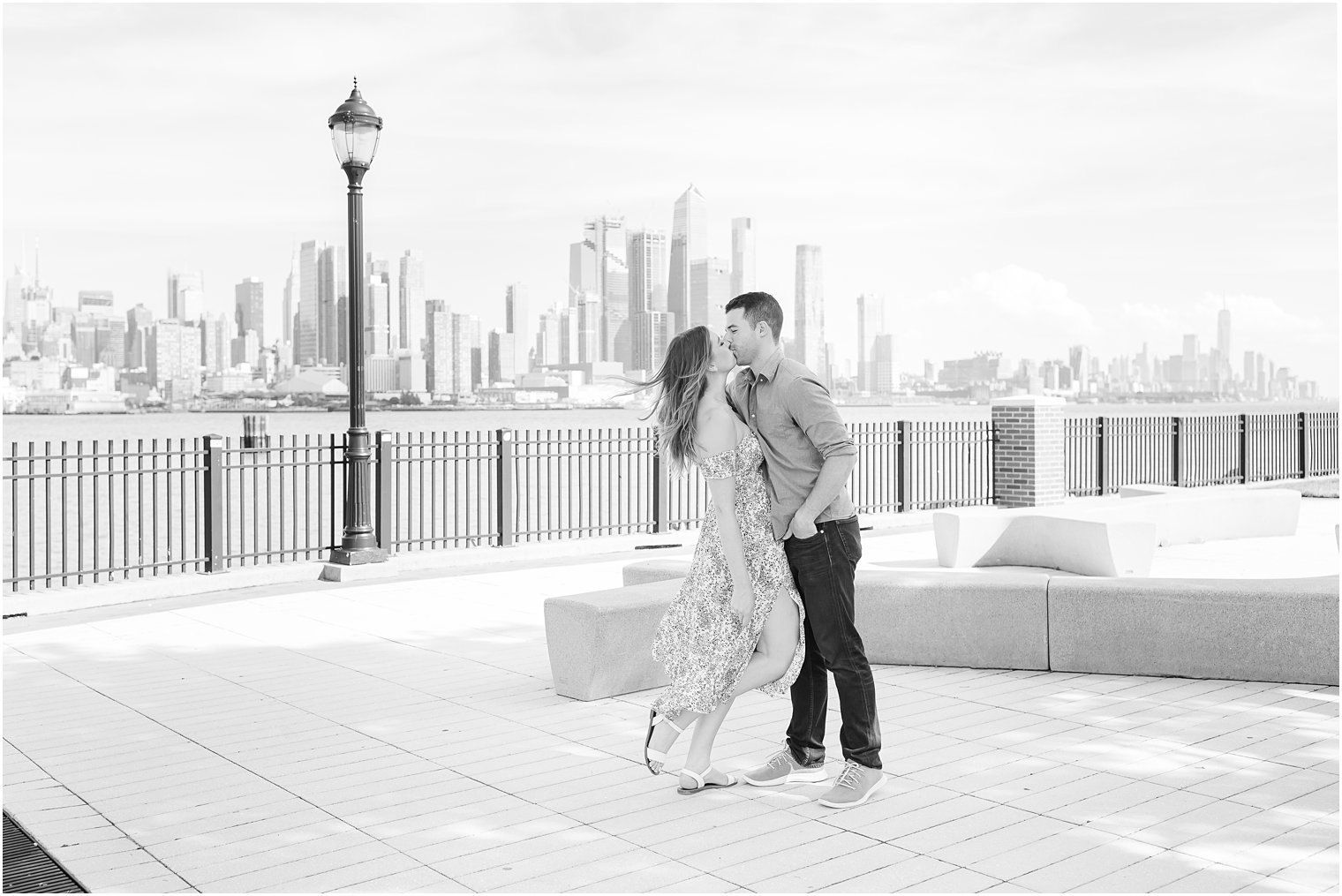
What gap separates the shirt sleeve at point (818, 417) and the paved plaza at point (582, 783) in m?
1.40

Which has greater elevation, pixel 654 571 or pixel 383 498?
pixel 383 498

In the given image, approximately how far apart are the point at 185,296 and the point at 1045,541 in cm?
11632

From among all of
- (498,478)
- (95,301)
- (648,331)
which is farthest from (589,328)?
(95,301)

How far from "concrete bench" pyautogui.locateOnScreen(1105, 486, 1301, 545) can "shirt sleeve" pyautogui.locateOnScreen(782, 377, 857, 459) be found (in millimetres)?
8822

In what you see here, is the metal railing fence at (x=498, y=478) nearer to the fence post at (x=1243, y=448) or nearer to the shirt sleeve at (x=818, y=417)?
the fence post at (x=1243, y=448)

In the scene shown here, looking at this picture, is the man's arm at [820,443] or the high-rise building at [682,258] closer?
the man's arm at [820,443]

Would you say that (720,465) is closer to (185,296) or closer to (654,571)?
(654,571)

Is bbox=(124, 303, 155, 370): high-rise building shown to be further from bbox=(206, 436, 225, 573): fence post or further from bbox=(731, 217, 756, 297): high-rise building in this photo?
bbox=(206, 436, 225, 573): fence post

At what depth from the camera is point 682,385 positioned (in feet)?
15.8

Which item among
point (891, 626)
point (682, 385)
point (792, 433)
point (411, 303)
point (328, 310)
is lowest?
point (891, 626)

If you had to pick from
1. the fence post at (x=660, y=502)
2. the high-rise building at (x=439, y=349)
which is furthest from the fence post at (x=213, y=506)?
the high-rise building at (x=439, y=349)

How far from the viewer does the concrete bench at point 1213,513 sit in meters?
13.3

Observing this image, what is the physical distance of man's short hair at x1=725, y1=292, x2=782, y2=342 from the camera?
4.91 metres

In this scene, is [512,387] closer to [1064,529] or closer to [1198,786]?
[1064,529]
